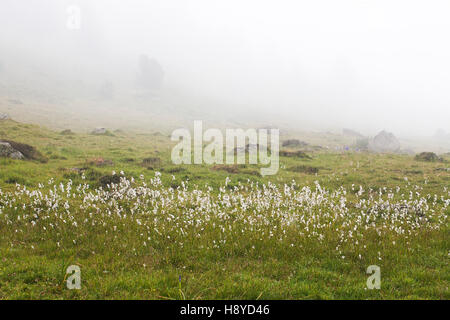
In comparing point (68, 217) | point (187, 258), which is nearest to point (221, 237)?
point (187, 258)

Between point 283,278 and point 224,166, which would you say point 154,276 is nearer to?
point 283,278

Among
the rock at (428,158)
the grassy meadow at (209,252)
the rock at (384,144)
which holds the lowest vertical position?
the grassy meadow at (209,252)

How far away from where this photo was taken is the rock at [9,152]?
17.8 meters

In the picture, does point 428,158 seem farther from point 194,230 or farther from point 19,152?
point 19,152

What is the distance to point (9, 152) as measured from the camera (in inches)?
714

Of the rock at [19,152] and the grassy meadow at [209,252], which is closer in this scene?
the grassy meadow at [209,252]

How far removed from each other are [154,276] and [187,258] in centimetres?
118

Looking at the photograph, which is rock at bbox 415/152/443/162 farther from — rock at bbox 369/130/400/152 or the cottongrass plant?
rock at bbox 369/130/400/152

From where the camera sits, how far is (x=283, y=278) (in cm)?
646

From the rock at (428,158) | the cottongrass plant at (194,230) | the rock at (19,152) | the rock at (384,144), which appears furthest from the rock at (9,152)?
the rock at (384,144)

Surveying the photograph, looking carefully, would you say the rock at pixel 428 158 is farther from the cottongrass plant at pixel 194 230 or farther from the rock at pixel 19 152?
the rock at pixel 19 152

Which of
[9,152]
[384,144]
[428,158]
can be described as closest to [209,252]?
[9,152]
